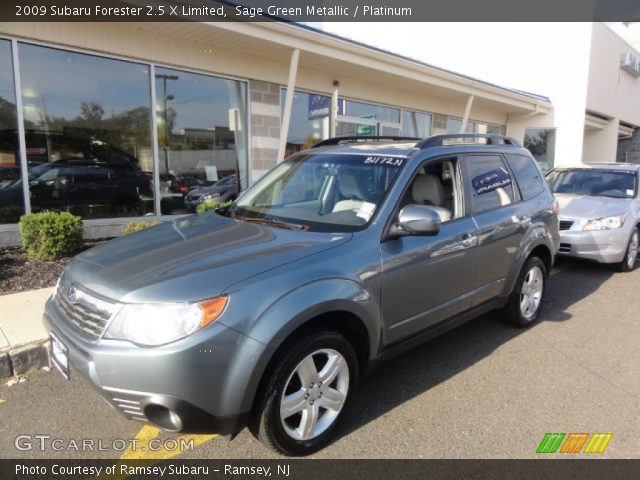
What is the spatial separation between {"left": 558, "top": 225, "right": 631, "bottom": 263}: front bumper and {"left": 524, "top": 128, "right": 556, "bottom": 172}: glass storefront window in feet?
39.8

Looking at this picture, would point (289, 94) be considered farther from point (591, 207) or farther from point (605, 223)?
point (605, 223)

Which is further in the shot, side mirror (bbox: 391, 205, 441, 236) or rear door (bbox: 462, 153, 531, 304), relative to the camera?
rear door (bbox: 462, 153, 531, 304)

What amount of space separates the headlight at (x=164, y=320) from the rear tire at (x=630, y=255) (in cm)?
677

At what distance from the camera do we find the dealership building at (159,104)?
22.3 feet

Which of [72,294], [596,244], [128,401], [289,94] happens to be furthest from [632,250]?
[72,294]

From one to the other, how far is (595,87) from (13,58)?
19.3 metres

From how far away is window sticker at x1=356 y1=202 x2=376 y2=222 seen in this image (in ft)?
9.98

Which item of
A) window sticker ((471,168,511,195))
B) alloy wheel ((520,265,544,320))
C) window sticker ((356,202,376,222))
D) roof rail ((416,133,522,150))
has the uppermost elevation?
roof rail ((416,133,522,150))

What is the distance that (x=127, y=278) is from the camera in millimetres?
2395

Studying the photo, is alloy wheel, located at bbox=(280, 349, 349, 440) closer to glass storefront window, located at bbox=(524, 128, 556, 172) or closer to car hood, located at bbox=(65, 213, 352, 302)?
car hood, located at bbox=(65, 213, 352, 302)

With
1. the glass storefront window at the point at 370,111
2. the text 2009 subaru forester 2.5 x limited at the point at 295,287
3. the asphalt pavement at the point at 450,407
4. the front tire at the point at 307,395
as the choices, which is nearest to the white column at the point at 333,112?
the glass storefront window at the point at 370,111

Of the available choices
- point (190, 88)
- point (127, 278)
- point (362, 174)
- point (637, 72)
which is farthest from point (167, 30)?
point (637, 72)

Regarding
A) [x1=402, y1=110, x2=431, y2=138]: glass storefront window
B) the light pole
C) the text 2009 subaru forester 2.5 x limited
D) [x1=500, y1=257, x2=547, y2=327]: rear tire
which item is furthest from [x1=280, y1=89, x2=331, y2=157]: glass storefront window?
[x1=500, y1=257, x2=547, y2=327]: rear tire

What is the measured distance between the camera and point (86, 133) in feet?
24.5
